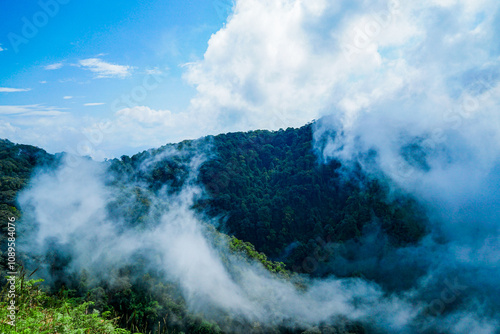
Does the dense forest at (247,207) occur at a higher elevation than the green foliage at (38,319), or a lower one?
higher

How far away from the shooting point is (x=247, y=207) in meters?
65.4

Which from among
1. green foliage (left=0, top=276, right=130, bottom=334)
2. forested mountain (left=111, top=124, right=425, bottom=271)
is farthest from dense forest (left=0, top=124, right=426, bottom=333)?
green foliage (left=0, top=276, right=130, bottom=334)

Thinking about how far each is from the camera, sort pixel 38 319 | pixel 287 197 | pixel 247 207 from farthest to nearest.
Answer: pixel 287 197, pixel 247 207, pixel 38 319

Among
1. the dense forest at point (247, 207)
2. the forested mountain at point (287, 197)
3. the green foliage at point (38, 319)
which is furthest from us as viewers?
the forested mountain at point (287, 197)

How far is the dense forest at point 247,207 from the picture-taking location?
70.1ft

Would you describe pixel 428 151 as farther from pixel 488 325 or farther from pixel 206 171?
pixel 206 171

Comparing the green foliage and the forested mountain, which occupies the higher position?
the forested mountain

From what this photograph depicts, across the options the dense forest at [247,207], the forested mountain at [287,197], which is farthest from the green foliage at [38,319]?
the forested mountain at [287,197]

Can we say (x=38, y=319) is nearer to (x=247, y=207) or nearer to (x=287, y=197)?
(x=247, y=207)

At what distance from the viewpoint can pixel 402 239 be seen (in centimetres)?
5484

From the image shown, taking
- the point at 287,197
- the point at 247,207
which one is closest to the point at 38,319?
the point at 247,207

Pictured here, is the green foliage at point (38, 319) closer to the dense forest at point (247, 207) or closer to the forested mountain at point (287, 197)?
the dense forest at point (247, 207)

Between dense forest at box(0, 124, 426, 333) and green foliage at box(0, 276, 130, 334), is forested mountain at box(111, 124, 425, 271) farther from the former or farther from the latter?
green foliage at box(0, 276, 130, 334)

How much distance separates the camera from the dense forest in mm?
21359
